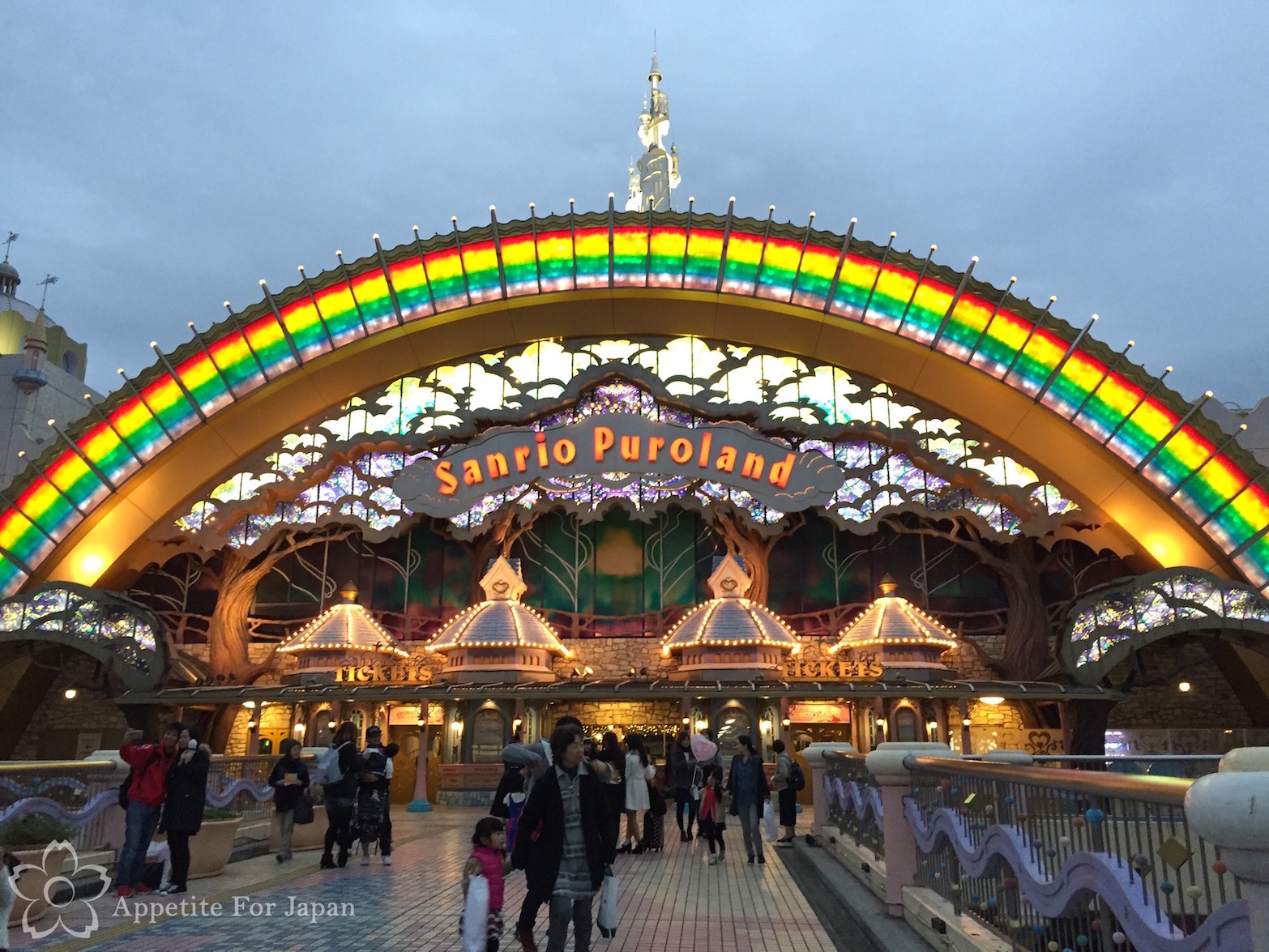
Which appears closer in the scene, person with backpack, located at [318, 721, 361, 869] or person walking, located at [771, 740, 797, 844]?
person with backpack, located at [318, 721, 361, 869]

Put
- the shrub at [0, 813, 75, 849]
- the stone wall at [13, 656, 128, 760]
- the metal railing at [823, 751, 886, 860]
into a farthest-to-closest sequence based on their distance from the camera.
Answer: the stone wall at [13, 656, 128, 760]
the metal railing at [823, 751, 886, 860]
the shrub at [0, 813, 75, 849]

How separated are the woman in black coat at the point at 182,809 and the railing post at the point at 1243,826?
1011 cm

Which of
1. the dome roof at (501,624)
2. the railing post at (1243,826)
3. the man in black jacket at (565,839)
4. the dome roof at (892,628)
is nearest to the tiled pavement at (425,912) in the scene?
the man in black jacket at (565,839)

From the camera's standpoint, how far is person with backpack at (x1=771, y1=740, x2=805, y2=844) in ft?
53.6

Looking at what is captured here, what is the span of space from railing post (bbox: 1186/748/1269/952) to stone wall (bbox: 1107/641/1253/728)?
2757cm

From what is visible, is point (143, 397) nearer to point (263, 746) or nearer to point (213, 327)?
point (213, 327)

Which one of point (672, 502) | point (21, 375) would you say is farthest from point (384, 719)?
point (21, 375)

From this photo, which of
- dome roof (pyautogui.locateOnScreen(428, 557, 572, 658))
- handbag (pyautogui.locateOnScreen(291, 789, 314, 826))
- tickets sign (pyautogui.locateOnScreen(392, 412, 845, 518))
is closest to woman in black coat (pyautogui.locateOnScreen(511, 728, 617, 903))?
handbag (pyautogui.locateOnScreen(291, 789, 314, 826))

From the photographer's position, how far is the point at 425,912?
10109 mm

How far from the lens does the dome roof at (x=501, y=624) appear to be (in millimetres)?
27562

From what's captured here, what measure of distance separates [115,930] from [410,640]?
857 inches

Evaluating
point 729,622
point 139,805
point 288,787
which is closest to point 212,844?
point 288,787

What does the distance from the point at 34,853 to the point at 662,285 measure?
2225 centimetres

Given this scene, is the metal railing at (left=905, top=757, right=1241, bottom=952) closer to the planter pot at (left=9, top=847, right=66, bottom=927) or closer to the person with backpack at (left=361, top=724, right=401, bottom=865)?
the planter pot at (left=9, top=847, right=66, bottom=927)
